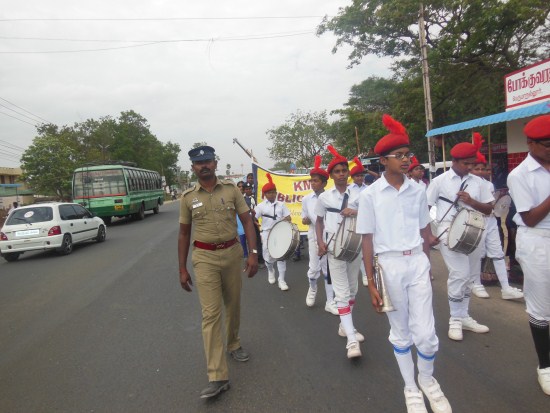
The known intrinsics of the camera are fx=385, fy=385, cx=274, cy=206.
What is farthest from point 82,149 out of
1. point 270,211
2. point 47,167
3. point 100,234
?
point 270,211

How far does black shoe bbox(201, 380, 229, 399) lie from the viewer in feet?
9.70

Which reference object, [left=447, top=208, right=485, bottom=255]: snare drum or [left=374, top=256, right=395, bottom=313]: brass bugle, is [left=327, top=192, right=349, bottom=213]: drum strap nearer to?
[left=447, top=208, right=485, bottom=255]: snare drum

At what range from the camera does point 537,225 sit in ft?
9.09

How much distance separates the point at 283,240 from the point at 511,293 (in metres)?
3.02

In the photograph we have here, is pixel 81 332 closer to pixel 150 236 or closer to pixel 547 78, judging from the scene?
pixel 150 236

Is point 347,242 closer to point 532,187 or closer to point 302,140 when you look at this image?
point 532,187

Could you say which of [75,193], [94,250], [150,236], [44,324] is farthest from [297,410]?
[75,193]

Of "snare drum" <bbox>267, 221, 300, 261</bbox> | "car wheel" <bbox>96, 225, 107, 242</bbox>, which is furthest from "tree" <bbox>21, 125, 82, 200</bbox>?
"snare drum" <bbox>267, 221, 300, 261</bbox>

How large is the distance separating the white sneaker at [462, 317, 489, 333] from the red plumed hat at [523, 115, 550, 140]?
210 centimetres

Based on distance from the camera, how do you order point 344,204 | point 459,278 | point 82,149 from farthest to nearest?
point 82,149, point 344,204, point 459,278

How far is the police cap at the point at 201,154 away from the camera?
3.33 m

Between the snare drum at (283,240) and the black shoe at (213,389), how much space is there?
2313 millimetres

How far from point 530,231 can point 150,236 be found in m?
13.0

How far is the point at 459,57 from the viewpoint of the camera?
643 inches
